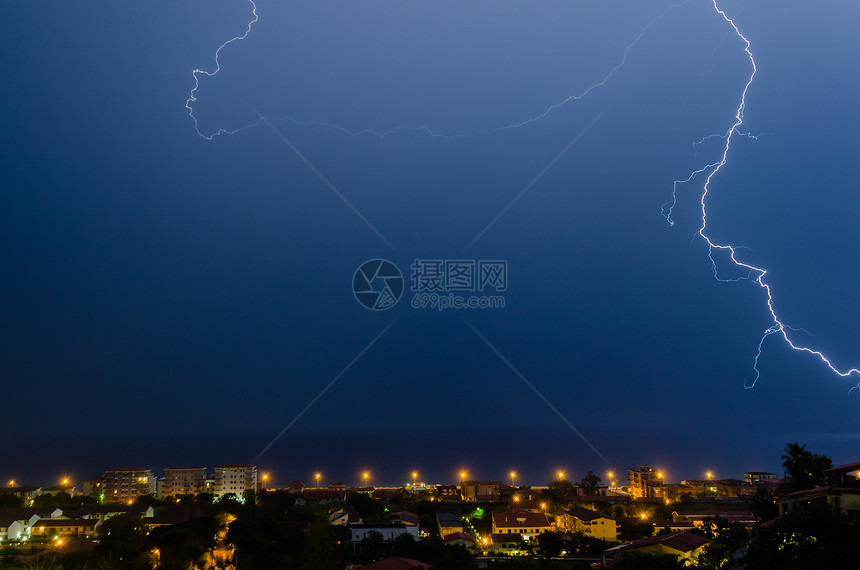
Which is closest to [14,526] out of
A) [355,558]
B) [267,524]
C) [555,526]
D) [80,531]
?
[80,531]

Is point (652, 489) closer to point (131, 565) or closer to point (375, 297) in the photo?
point (375, 297)

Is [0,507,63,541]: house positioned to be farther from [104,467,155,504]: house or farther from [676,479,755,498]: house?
[676,479,755,498]: house

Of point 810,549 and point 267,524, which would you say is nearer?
point 810,549

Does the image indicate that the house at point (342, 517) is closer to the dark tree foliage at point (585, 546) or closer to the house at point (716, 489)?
the dark tree foliage at point (585, 546)

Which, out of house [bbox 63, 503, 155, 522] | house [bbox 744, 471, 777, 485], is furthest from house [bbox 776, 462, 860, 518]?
house [bbox 744, 471, 777, 485]

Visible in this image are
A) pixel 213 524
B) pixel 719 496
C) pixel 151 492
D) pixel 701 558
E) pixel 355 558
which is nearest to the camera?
pixel 701 558

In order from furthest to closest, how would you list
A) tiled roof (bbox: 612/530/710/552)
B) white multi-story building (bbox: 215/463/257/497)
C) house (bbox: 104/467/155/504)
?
white multi-story building (bbox: 215/463/257/497), house (bbox: 104/467/155/504), tiled roof (bbox: 612/530/710/552)

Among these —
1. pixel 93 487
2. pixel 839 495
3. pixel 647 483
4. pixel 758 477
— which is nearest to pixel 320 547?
pixel 839 495
